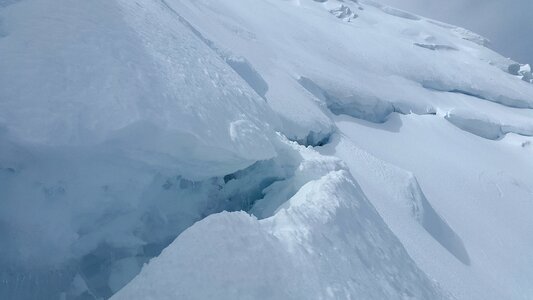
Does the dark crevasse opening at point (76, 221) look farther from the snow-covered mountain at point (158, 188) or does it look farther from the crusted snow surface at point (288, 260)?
the crusted snow surface at point (288, 260)

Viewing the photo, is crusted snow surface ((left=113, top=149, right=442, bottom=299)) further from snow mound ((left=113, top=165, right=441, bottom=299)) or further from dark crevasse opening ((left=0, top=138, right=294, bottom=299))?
dark crevasse opening ((left=0, top=138, right=294, bottom=299))

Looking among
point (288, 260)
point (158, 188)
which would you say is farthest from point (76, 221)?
point (288, 260)

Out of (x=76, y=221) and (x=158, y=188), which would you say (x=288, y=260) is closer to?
(x=158, y=188)

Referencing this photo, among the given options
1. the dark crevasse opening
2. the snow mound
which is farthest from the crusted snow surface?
the dark crevasse opening

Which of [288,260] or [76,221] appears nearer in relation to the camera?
[288,260]

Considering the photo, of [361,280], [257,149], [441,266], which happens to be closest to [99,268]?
[257,149]

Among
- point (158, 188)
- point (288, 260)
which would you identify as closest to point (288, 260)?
point (288, 260)

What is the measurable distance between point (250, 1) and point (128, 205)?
11299 mm

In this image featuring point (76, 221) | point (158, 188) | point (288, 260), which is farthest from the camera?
point (158, 188)

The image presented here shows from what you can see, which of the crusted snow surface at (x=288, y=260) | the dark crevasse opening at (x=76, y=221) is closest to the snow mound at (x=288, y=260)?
the crusted snow surface at (x=288, y=260)

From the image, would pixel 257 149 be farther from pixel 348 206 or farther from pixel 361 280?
pixel 361 280

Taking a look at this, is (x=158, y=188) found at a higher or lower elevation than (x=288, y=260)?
lower

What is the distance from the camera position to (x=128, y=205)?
2318 mm

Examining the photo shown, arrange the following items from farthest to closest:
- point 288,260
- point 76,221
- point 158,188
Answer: point 158,188 < point 76,221 < point 288,260
